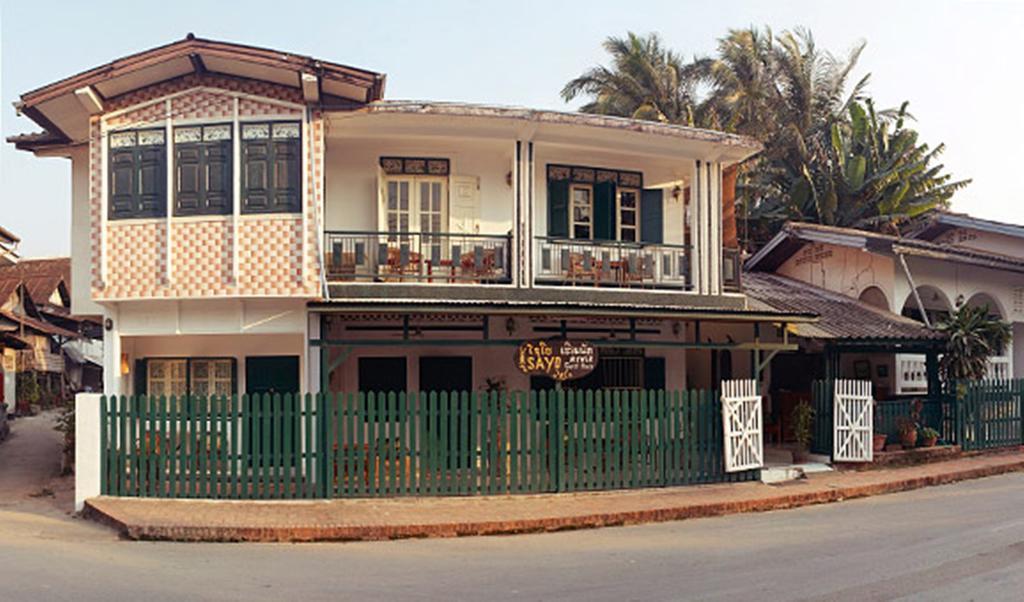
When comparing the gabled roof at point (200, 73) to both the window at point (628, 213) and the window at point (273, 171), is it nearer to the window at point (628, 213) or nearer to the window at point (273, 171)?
the window at point (273, 171)

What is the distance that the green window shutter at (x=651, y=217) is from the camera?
17797mm

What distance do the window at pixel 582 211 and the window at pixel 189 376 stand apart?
669 cm

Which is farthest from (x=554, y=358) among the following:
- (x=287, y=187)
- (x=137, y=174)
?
(x=137, y=174)

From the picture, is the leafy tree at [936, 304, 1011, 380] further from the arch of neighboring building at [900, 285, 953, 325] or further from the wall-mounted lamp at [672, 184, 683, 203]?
the wall-mounted lamp at [672, 184, 683, 203]

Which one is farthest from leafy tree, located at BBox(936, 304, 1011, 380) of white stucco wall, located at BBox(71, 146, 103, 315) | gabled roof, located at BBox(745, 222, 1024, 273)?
white stucco wall, located at BBox(71, 146, 103, 315)

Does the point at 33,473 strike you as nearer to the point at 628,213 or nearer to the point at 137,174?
the point at 137,174

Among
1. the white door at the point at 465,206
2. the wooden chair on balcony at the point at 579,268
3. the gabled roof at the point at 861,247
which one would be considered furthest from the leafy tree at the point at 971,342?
the white door at the point at 465,206

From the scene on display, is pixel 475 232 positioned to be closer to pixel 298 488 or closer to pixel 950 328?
pixel 298 488

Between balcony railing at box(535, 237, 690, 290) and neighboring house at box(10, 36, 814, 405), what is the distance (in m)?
0.04

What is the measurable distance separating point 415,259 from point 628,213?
15.4ft

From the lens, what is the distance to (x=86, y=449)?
40.7ft

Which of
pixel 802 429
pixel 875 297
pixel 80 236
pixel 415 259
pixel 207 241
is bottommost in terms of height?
pixel 802 429

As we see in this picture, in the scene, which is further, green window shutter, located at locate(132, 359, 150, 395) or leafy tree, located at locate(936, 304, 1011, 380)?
leafy tree, located at locate(936, 304, 1011, 380)

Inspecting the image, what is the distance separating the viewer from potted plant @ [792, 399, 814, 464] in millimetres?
16031
